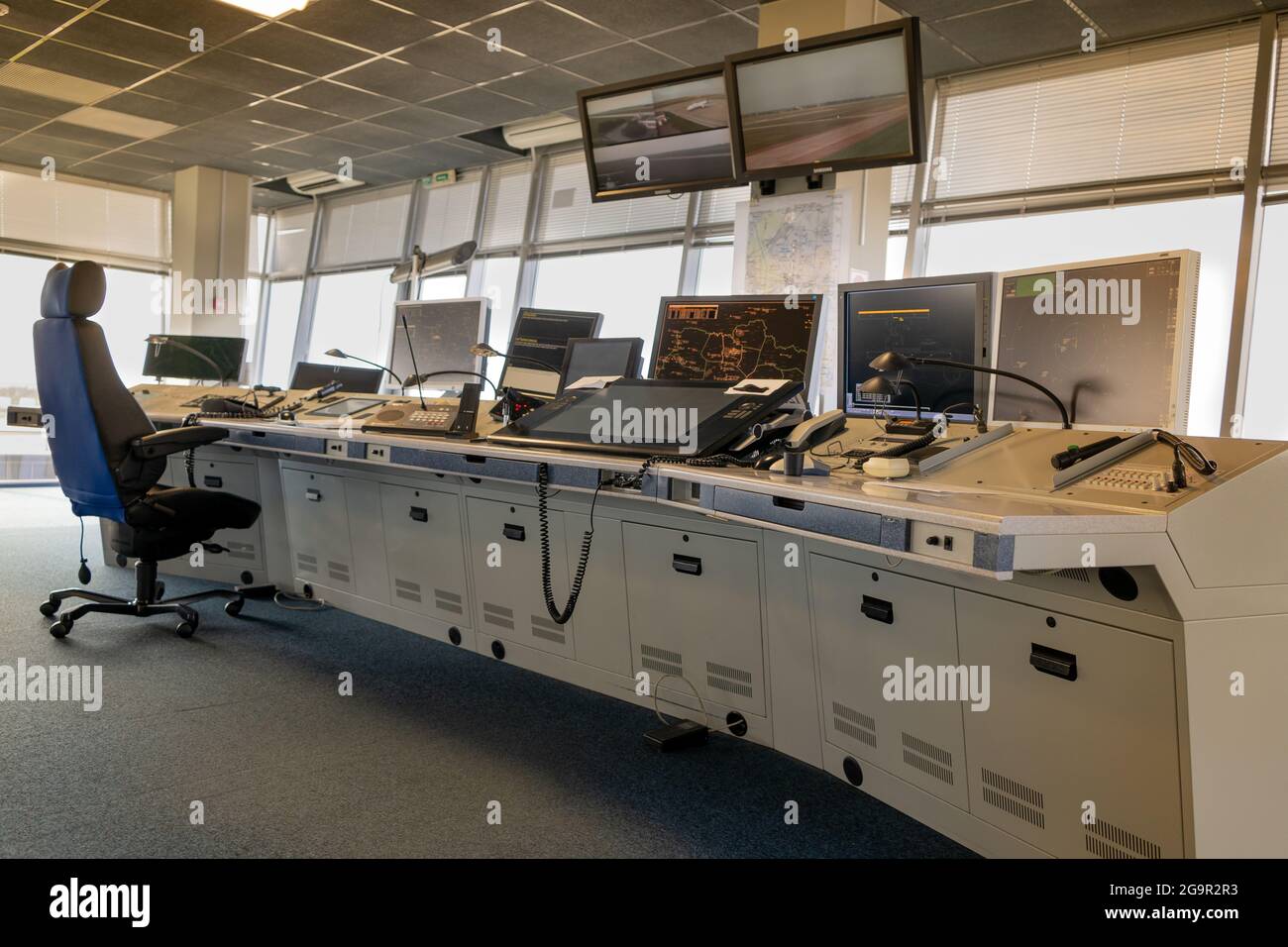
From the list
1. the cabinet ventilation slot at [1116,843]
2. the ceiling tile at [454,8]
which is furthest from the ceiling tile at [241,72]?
Answer: the cabinet ventilation slot at [1116,843]

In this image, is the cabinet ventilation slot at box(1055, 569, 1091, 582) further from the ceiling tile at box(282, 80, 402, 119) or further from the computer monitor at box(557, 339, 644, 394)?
the ceiling tile at box(282, 80, 402, 119)

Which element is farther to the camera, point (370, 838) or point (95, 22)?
point (95, 22)

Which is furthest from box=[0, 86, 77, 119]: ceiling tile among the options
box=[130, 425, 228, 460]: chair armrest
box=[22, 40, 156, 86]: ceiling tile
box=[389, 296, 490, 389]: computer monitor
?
box=[130, 425, 228, 460]: chair armrest

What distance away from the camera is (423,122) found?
666cm

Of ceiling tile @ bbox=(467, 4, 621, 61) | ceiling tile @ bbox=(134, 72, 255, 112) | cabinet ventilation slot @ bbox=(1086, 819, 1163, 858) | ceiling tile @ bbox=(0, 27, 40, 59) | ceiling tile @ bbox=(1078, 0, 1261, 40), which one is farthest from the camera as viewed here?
ceiling tile @ bbox=(134, 72, 255, 112)

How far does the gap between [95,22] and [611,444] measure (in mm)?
4631

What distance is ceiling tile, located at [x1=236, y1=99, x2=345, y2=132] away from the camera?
21.2 ft

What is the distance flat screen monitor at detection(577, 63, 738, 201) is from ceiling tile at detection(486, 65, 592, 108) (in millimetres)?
1685

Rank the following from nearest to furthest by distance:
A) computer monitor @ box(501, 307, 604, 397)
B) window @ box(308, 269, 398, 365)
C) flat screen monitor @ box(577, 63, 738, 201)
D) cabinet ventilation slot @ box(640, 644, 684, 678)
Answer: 1. cabinet ventilation slot @ box(640, 644, 684, 678)
2. computer monitor @ box(501, 307, 604, 397)
3. flat screen monitor @ box(577, 63, 738, 201)
4. window @ box(308, 269, 398, 365)

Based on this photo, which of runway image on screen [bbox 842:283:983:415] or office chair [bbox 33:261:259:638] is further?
office chair [bbox 33:261:259:638]

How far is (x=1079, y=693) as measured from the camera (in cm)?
172
